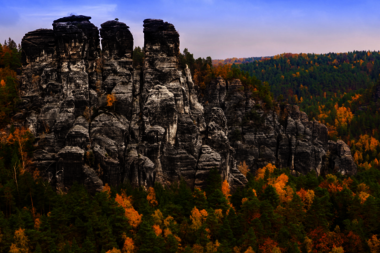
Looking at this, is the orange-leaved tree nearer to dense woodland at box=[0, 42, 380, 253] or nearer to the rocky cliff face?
dense woodland at box=[0, 42, 380, 253]

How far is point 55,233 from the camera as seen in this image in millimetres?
47719

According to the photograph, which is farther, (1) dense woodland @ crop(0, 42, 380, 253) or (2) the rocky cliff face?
(2) the rocky cliff face

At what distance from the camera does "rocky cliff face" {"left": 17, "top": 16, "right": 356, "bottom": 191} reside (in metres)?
61.5

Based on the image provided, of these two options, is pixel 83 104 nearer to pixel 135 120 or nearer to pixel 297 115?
pixel 135 120

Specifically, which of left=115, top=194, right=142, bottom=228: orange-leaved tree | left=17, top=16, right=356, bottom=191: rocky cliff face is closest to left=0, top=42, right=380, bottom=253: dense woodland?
left=115, top=194, right=142, bottom=228: orange-leaved tree

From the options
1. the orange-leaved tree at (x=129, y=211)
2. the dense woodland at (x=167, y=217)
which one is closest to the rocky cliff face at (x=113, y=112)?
the dense woodland at (x=167, y=217)

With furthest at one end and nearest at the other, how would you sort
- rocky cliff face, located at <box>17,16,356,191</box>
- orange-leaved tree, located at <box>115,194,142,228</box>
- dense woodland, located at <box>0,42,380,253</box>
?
rocky cliff face, located at <box>17,16,356,191</box>
orange-leaved tree, located at <box>115,194,142,228</box>
dense woodland, located at <box>0,42,380,253</box>

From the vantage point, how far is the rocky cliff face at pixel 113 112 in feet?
202

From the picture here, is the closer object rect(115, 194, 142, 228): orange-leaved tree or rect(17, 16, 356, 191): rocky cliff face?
rect(115, 194, 142, 228): orange-leaved tree

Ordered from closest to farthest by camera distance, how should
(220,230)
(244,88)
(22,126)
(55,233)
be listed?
(55,233)
(220,230)
(22,126)
(244,88)

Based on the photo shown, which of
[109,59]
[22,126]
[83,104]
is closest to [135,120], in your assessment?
[83,104]

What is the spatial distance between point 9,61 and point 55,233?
59.0 metres

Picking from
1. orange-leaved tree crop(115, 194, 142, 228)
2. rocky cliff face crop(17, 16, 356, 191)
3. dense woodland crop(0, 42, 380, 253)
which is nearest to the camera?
dense woodland crop(0, 42, 380, 253)

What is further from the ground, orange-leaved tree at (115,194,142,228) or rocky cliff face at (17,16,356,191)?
rocky cliff face at (17,16,356,191)
